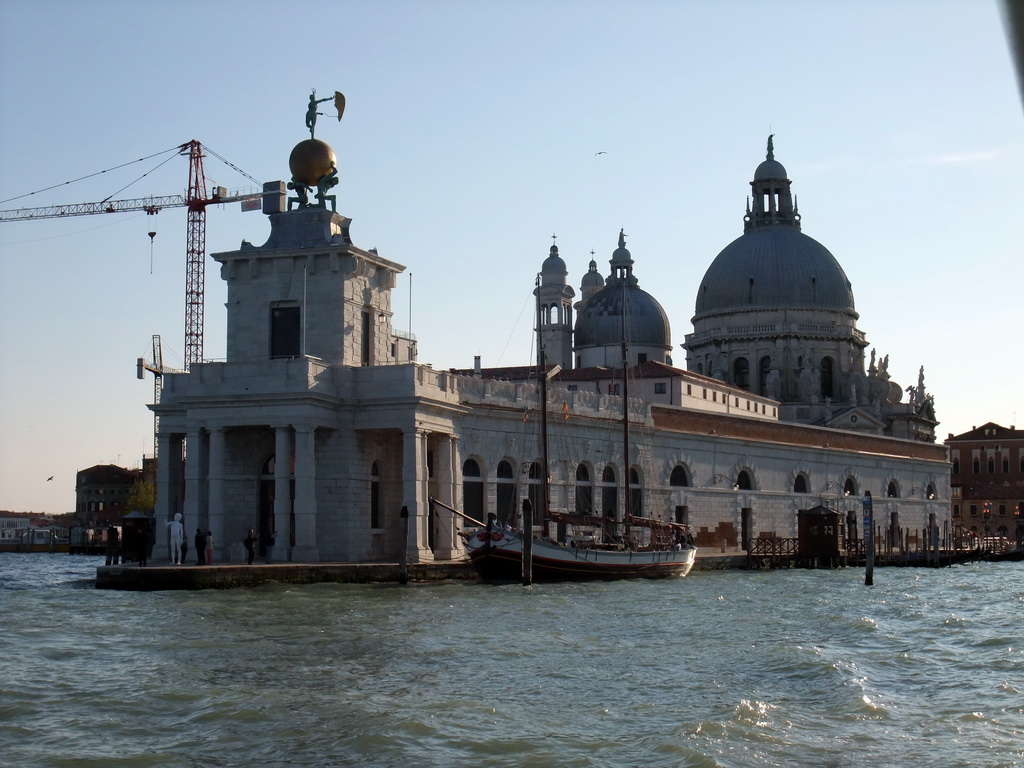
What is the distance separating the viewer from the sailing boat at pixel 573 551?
3494 centimetres

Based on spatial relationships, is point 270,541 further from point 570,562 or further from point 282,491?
point 570,562

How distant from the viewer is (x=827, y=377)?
82.2 metres

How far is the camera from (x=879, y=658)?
68.4 ft

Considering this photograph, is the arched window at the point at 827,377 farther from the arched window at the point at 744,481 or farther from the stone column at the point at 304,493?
the stone column at the point at 304,493

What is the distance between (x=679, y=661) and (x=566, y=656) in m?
1.61

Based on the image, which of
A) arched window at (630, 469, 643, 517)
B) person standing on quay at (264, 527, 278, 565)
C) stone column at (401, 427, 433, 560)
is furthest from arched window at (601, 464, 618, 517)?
person standing on quay at (264, 527, 278, 565)

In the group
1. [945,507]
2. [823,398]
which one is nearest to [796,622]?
[945,507]

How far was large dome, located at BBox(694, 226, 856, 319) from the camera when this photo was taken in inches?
3231

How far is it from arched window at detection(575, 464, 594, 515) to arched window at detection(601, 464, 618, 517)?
2.29 ft

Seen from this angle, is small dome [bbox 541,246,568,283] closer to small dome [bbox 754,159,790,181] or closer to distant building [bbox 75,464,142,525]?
small dome [bbox 754,159,790,181]

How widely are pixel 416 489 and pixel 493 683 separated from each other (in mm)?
17643

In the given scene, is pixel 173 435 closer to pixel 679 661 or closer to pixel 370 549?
pixel 370 549

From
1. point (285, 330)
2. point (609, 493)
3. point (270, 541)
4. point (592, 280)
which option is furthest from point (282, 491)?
point (592, 280)

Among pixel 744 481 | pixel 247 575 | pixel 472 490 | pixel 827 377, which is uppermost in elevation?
pixel 827 377
